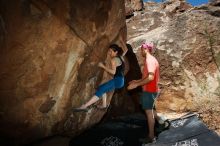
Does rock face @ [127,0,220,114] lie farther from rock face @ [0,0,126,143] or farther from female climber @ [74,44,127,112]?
rock face @ [0,0,126,143]

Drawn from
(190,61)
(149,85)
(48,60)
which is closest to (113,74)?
(149,85)

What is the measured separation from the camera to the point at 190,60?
10.0 m

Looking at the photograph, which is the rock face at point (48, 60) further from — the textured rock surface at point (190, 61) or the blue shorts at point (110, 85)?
the textured rock surface at point (190, 61)

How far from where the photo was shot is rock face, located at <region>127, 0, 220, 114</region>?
963 cm

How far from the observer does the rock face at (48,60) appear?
19.3 feet

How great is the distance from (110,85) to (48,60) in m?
1.83

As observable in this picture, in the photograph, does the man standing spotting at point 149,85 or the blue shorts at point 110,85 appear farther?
the blue shorts at point 110,85

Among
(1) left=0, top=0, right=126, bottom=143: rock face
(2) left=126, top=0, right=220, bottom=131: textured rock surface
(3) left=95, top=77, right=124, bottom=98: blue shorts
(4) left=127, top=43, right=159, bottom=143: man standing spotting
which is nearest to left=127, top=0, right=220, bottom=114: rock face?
(2) left=126, top=0, right=220, bottom=131: textured rock surface

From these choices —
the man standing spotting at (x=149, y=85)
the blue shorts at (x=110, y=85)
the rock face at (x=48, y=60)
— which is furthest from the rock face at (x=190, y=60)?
the rock face at (x=48, y=60)

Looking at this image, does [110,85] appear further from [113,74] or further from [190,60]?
[190,60]

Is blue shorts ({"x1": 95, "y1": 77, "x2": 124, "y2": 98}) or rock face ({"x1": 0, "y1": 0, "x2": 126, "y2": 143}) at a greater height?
rock face ({"x1": 0, "y1": 0, "x2": 126, "y2": 143})

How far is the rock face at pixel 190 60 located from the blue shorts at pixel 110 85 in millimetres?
2578

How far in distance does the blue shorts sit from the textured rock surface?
2583mm

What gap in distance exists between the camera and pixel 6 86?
6.07 meters
